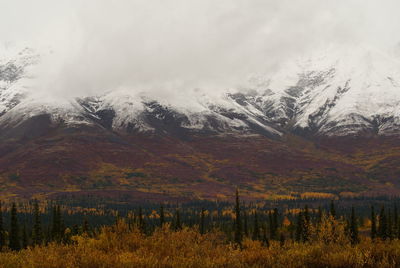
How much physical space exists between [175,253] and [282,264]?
246 inches

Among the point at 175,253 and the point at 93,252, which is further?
the point at 175,253

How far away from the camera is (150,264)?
79.0ft

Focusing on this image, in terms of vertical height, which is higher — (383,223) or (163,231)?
(163,231)

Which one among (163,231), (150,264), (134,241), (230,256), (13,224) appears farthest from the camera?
(13,224)

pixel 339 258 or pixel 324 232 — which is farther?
pixel 324 232

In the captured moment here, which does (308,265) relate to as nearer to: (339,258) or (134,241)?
(339,258)

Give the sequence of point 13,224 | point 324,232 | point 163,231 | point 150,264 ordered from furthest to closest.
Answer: point 13,224 → point 324,232 → point 163,231 → point 150,264

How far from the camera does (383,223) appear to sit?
106 metres

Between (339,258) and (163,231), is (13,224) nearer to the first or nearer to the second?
(163,231)

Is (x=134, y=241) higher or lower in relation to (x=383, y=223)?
higher

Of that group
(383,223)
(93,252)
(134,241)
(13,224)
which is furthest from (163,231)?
(383,223)

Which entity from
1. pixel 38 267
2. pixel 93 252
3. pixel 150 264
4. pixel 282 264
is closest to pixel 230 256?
pixel 282 264

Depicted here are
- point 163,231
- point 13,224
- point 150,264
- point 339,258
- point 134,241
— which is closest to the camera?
point 150,264

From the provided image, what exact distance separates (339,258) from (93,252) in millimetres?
13242
